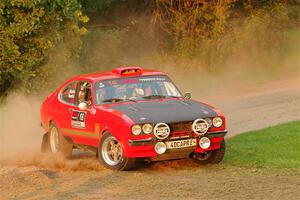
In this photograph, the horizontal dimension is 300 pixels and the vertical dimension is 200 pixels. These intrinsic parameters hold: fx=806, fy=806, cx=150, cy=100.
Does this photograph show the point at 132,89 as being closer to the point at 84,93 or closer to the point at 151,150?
the point at 84,93

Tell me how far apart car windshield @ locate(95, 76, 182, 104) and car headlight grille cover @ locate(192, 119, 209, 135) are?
4.29 ft

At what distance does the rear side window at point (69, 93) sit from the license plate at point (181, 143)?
256cm

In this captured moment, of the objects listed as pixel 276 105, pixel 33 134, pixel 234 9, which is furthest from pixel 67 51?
pixel 234 9

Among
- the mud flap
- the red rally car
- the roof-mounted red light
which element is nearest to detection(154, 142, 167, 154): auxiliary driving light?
the red rally car

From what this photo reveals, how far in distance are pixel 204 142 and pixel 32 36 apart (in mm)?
11351

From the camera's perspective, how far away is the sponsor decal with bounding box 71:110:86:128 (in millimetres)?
12961

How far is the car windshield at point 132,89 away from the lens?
42.2ft

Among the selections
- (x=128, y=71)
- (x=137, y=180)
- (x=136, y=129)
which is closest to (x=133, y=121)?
(x=136, y=129)

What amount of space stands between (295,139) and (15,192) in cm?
635

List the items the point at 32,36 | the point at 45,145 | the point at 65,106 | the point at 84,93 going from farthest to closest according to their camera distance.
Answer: the point at 32,36, the point at 45,145, the point at 65,106, the point at 84,93

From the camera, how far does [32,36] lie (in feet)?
72.9

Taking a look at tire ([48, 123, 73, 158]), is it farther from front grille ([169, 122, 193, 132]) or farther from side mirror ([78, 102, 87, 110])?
front grille ([169, 122, 193, 132])

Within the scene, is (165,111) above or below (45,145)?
above

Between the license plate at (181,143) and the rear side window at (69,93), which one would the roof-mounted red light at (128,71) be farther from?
the license plate at (181,143)
